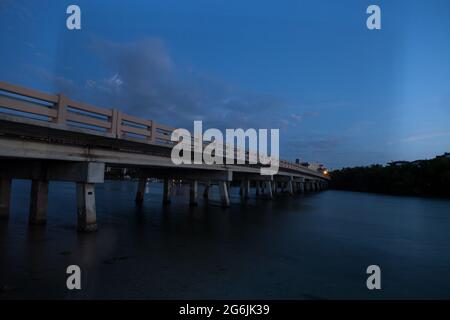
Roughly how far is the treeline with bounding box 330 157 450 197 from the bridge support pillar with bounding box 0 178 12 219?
91.3m

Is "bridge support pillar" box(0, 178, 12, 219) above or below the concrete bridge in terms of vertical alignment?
below

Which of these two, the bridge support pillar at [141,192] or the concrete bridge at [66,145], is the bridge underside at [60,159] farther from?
the bridge support pillar at [141,192]

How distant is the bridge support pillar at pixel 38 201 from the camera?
52.6ft

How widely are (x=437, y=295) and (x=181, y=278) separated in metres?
7.19

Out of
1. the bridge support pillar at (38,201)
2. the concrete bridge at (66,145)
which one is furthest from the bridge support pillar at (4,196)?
the bridge support pillar at (38,201)

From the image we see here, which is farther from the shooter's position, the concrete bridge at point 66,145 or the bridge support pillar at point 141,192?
the bridge support pillar at point 141,192

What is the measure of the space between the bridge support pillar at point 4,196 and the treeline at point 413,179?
91.3 meters

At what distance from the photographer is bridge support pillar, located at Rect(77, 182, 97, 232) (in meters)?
15.0

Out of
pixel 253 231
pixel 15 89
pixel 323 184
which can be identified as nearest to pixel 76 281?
pixel 15 89

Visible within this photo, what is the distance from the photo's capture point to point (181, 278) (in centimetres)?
944

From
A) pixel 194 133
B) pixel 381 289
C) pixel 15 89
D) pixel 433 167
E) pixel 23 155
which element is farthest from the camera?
pixel 433 167

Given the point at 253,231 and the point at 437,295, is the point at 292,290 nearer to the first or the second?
the point at 437,295

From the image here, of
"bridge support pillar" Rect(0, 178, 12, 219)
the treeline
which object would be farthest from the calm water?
the treeline

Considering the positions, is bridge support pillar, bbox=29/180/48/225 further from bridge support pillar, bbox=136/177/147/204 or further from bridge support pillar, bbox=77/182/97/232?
bridge support pillar, bbox=136/177/147/204
